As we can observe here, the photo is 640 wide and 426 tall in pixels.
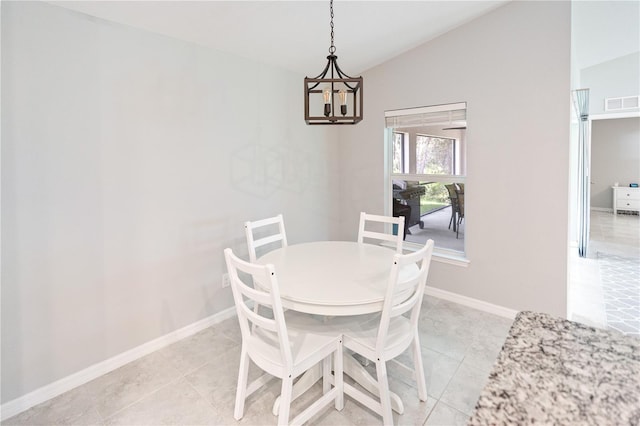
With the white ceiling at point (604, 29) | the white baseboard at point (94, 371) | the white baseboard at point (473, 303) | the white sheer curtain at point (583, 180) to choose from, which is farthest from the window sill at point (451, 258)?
the white sheer curtain at point (583, 180)

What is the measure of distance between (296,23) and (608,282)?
14.1 feet

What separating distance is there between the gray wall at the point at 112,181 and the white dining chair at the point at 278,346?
106 centimetres

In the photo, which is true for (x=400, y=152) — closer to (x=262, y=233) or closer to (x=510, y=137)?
(x=510, y=137)

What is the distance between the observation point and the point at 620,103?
17.6ft

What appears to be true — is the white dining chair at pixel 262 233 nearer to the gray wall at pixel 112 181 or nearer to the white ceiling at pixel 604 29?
the gray wall at pixel 112 181

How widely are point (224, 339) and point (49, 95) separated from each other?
6.55ft

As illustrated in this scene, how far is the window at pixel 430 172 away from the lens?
3248 millimetres

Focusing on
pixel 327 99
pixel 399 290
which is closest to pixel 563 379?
pixel 399 290

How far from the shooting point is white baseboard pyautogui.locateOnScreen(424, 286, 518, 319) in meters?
2.98

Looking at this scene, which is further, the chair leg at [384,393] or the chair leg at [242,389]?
the chair leg at [242,389]

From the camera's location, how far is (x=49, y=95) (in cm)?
192

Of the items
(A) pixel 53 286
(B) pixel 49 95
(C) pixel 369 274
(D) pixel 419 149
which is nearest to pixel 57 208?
(A) pixel 53 286

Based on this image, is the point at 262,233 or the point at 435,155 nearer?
the point at 262,233

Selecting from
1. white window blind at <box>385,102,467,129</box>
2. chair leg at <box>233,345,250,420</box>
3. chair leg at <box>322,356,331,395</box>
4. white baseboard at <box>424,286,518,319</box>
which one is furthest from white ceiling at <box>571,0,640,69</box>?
chair leg at <box>233,345,250,420</box>
